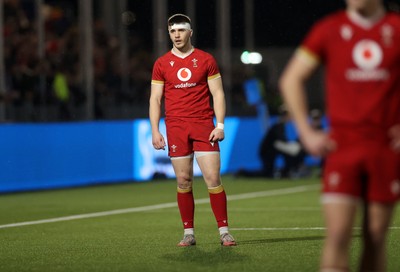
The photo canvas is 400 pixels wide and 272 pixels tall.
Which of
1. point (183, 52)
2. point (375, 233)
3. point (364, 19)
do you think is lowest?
point (375, 233)

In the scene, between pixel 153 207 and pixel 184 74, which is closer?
pixel 184 74

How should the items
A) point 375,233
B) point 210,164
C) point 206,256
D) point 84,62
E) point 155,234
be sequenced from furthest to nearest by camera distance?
point 84,62 → point 155,234 → point 210,164 → point 206,256 → point 375,233

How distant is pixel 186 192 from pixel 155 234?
1.45 m

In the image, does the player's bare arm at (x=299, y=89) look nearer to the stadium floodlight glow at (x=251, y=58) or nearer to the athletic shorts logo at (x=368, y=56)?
the athletic shorts logo at (x=368, y=56)

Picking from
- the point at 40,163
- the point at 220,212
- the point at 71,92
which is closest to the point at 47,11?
the point at 71,92

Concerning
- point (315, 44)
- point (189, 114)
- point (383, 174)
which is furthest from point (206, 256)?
point (315, 44)

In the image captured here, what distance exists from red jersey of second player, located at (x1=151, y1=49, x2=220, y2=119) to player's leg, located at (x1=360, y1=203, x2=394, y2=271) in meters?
5.07

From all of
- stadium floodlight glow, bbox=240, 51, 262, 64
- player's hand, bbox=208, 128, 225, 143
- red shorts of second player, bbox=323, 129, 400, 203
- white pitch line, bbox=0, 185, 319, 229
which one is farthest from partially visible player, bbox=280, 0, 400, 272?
stadium floodlight glow, bbox=240, 51, 262, 64

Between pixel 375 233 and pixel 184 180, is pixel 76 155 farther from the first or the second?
pixel 375 233

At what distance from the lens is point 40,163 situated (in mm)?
20672

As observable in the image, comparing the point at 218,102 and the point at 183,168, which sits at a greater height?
the point at 218,102

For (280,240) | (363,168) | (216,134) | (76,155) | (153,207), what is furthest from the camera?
(76,155)

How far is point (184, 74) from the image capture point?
1155 cm

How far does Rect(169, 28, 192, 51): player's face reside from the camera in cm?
1141
